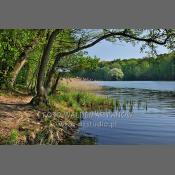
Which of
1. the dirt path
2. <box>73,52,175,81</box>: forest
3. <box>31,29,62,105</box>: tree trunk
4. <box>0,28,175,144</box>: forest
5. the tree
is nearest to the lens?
the dirt path

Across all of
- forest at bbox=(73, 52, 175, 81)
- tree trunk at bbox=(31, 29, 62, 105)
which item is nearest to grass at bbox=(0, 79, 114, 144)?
tree trunk at bbox=(31, 29, 62, 105)

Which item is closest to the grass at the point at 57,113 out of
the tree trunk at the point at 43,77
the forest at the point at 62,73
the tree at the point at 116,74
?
the forest at the point at 62,73

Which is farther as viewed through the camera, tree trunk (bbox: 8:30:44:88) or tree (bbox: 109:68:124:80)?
tree trunk (bbox: 8:30:44:88)

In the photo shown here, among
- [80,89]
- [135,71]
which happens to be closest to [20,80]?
[80,89]

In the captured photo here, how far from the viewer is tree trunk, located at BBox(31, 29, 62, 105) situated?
11.2 meters

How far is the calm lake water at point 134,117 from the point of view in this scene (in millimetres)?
10469

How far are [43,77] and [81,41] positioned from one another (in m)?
0.98

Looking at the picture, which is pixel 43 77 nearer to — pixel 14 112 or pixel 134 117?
pixel 14 112

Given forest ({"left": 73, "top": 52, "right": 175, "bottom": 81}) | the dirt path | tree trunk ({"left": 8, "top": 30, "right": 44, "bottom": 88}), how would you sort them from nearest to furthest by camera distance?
the dirt path, forest ({"left": 73, "top": 52, "right": 175, "bottom": 81}), tree trunk ({"left": 8, "top": 30, "right": 44, "bottom": 88})

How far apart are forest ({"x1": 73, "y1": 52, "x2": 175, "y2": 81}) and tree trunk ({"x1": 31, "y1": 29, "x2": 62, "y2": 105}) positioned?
619mm

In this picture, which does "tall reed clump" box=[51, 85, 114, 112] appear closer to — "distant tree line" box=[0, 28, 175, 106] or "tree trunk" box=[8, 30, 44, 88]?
"distant tree line" box=[0, 28, 175, 106]

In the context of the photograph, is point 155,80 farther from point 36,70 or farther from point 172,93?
point 36,70

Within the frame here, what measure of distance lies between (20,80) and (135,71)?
2249 millimetres

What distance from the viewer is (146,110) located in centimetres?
1065
